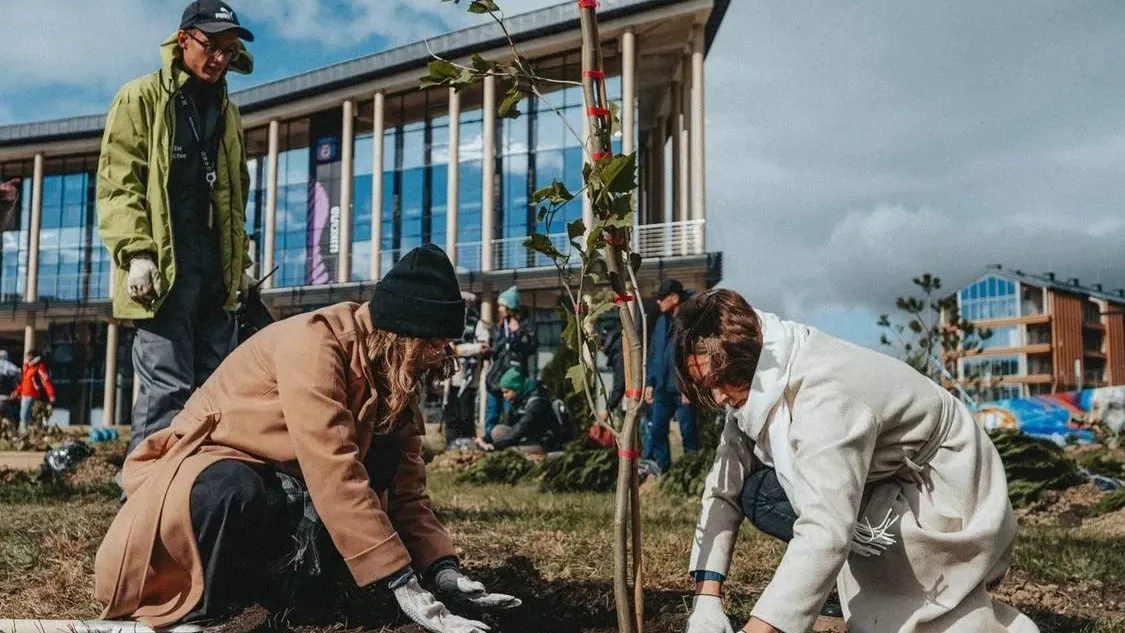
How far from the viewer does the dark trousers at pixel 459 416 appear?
34.3 ft

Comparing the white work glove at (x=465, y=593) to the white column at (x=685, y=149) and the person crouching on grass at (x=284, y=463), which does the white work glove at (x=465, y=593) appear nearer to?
the person crouching on grass at (x=284, y=463)

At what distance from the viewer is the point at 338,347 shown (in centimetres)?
255

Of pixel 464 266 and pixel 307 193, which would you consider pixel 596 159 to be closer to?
pixel 464 266

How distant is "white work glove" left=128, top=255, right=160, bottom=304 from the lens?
11.5 feet

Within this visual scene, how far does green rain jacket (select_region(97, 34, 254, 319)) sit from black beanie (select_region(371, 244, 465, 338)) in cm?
151

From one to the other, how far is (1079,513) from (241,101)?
29.9m

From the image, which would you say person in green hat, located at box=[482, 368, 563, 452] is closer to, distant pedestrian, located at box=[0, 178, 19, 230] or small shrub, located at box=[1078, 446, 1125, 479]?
small shrub, located at box=[1078, 446, 1125, 479]

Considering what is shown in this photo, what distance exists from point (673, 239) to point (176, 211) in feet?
73.7

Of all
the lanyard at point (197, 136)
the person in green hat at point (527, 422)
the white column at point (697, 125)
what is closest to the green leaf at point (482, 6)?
the lanyard at point (197, 136)

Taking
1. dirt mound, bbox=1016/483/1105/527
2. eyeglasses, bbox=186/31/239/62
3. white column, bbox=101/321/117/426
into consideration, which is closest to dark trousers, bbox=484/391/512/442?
dirt mound, bbox=1016/483/1105/527

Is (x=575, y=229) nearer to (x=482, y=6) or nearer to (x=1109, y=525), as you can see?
(x=482, y=6)

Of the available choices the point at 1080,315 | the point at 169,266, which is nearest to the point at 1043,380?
the point at 1080,315

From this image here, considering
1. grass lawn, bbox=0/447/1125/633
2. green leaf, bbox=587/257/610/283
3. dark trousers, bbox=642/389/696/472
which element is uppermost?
green leaf, bbox=587/257/610/283

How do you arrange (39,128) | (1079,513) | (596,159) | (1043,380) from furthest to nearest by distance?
(1043,380), (39,128), (1079,513), (596,159)
